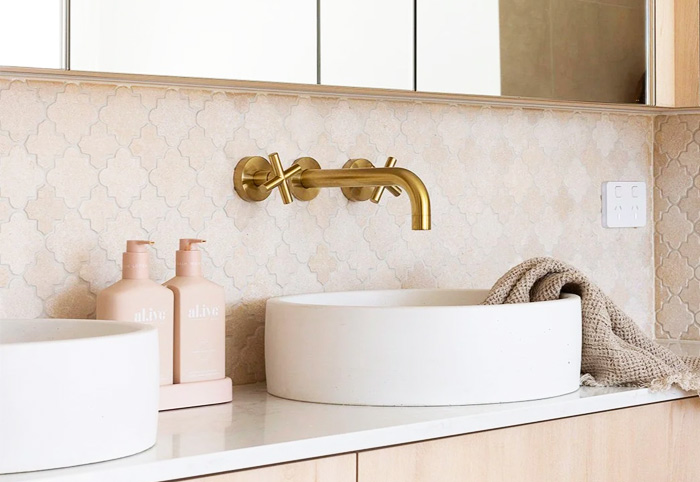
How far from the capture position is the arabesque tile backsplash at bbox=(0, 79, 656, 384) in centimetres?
131

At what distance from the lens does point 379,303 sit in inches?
60.7

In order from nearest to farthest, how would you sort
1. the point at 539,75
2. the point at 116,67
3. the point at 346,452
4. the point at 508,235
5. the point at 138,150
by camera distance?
the point at 346,452 → the point at 116,67 → the point at 138,150 → the point at 539,75 → the point at 508,235

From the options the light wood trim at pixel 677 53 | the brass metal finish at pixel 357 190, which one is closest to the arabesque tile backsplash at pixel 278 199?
the brass metal finish at pixel 357 190

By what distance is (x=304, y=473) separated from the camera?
107 centimetres

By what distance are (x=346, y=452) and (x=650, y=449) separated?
1.65 ft

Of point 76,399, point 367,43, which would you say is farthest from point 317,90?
point 76,399

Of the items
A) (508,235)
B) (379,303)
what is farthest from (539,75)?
(379,303)

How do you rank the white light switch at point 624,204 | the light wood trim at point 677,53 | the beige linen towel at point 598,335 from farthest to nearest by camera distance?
the white light switch at point 624,204
the light wood trim at point 677,53
the beige linen towel at point 598,335

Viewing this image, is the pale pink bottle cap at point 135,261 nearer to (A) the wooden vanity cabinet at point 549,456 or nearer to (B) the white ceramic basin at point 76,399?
(B) the white ceramic basin at point 76,399

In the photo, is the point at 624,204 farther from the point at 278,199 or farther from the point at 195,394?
the point at 195,394

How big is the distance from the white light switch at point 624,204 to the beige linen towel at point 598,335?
0.51 metres

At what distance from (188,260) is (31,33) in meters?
0.34

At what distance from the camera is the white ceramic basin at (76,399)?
0.91 meters

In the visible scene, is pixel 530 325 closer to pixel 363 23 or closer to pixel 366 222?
pixel 366 222
